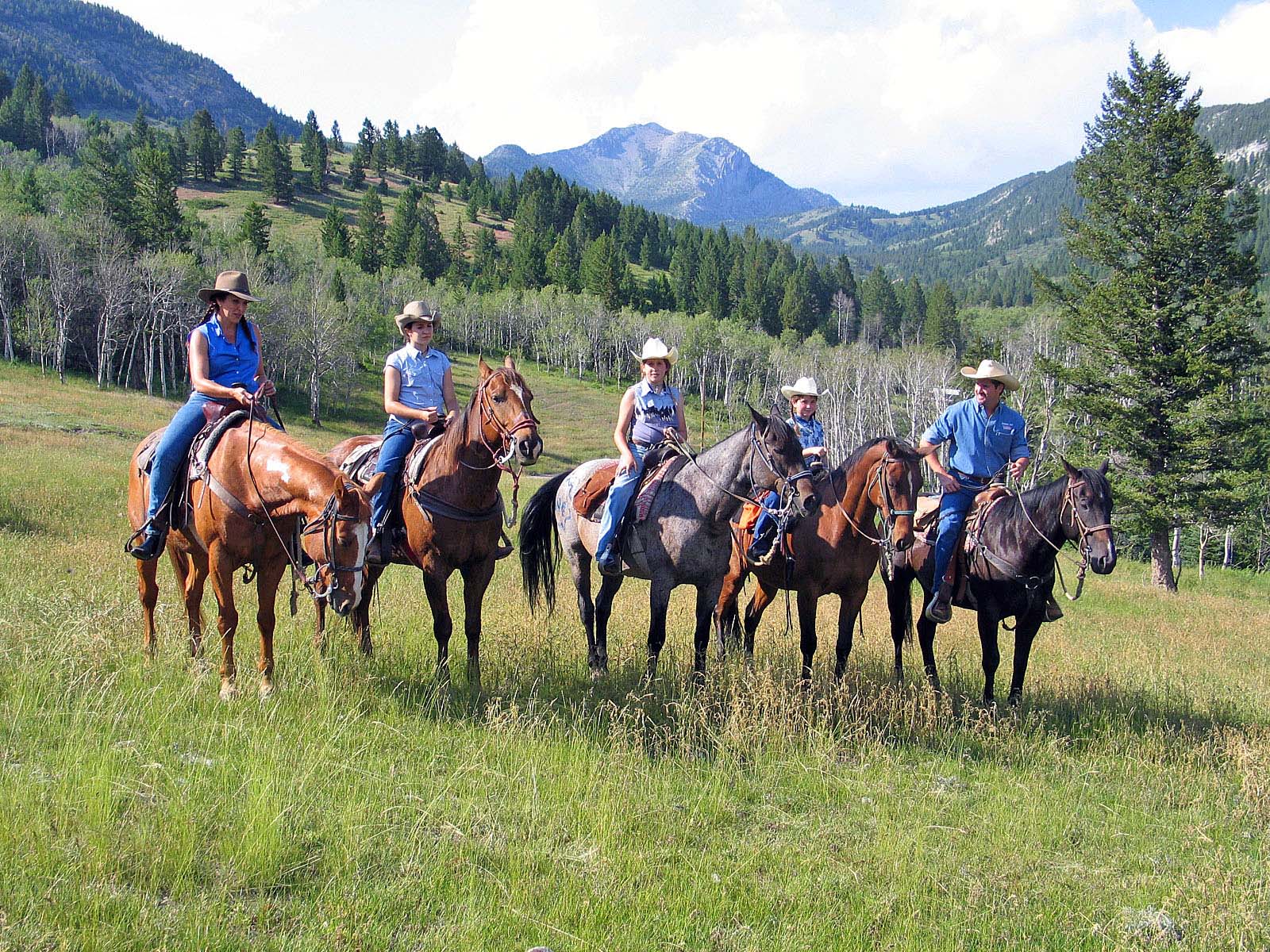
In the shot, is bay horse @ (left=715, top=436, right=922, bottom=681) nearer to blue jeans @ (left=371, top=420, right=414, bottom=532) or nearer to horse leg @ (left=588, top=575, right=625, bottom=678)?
horse leg @ (left=588, top=575, right=625, bottom=678)

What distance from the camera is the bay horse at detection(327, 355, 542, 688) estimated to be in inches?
271

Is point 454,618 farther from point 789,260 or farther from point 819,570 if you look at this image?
point 789,260

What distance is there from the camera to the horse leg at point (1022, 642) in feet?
27.7

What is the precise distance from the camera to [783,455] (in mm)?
7387

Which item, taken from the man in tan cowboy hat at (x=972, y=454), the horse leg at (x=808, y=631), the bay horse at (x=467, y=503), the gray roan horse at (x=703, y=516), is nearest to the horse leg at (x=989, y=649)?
the man in tan cowboy hat at (x=972, y=454)

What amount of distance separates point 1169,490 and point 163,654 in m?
28.3

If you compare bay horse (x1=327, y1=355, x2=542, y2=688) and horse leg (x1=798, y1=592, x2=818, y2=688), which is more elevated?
bay horse (x1=327, y1=355, x2=542, y2=688)

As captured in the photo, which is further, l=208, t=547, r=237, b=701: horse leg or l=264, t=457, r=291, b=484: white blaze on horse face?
l=208, t=547, r=237, b=701: horse leg

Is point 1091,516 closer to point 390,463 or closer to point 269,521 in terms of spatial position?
point 390,463

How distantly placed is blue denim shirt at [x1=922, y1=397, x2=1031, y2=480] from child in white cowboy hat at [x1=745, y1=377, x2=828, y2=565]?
160 cm

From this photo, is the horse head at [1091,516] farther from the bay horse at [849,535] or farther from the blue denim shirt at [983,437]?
the bay horse at [849,535]

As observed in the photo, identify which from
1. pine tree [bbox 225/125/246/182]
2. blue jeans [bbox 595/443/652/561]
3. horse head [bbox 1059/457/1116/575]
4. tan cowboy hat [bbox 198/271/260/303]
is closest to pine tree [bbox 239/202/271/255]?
pine tree [bbox 225/125/246/182]

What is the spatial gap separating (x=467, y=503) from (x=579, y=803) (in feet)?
10.6

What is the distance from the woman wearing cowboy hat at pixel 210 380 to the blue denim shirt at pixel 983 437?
6976 millimetres
